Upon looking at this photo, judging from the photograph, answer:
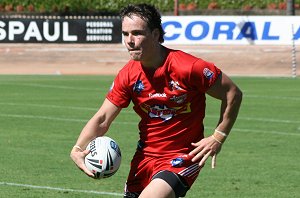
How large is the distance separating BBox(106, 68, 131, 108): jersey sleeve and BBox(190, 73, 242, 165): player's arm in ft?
2.20

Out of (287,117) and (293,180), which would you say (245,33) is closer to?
(287,117)

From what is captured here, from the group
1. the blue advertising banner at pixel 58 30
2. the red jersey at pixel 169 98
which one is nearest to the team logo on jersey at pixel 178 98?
the red jersey at pixel 169 98

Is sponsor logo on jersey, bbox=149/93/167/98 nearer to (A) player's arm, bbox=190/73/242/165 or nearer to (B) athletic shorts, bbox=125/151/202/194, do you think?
(A) player's arm, bbox=190/73/242/165

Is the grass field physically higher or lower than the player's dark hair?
lower

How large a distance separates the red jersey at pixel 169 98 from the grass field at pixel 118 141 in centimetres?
387

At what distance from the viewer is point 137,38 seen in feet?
26.4

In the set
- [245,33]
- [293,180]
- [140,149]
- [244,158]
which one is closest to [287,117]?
[244,158]

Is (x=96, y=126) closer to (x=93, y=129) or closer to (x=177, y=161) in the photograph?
(x=93, y=129)

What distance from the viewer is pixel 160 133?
8.39 meters

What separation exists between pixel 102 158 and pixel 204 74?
3.43 feet

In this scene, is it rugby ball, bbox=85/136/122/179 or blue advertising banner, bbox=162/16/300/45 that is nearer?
rugby ball, bbox=85/136/122/179

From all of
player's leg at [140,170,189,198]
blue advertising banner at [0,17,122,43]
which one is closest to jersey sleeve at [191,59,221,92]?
player's leg at [140,170,189,198]

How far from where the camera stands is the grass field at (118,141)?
1274cm

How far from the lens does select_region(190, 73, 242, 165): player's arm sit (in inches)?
322
